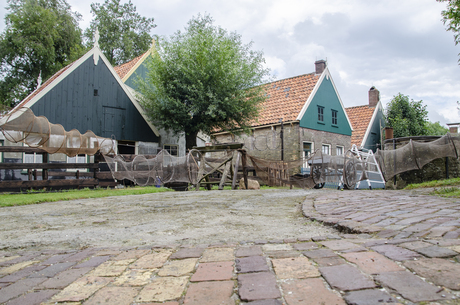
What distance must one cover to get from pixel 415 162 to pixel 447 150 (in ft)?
3.86

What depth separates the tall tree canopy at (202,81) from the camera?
14312mm

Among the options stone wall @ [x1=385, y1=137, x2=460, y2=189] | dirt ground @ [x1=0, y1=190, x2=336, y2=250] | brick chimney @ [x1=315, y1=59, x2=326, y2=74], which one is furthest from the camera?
brick chimney @ [x1=315, y1=59, x2=326, y2=74]

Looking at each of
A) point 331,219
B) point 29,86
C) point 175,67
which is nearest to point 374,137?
point 175,67

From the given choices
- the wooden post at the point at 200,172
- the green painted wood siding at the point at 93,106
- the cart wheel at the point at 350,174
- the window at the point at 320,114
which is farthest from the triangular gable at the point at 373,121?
the wooden post at the point at 200,172

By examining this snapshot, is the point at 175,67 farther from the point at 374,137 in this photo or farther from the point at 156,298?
the point at 374,137

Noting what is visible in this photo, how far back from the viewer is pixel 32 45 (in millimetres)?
23531

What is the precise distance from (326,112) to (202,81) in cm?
1015

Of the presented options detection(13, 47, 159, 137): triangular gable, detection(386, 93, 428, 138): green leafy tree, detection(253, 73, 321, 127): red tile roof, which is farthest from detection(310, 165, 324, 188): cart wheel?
detection(386, 93, 428, 138): green leafy tree

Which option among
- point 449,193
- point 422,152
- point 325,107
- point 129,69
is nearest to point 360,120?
point 325,107

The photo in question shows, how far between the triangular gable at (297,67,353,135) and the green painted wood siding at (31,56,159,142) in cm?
954

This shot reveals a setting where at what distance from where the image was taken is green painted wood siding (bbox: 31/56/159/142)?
1412cm

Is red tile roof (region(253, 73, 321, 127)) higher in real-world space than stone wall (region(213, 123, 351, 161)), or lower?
higher

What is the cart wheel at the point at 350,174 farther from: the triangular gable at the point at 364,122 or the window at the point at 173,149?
the triangular gable at the point at 364,122

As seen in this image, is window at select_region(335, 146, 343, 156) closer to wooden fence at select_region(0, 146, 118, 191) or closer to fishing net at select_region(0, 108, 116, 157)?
wooden fence at select_region(0, 146, 118, 191)
